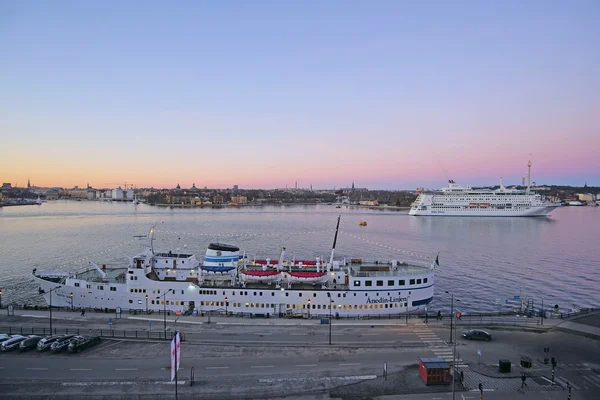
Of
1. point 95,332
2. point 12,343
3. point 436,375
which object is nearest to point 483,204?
point 436,375

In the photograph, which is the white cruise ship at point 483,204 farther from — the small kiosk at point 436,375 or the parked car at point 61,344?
the parked car at point 61,344

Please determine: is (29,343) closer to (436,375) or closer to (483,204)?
(436,375)

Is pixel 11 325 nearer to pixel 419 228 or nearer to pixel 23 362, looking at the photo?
pixel 23 362

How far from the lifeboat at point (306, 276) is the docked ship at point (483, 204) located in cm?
12938

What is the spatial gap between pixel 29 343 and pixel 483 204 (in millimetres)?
153390

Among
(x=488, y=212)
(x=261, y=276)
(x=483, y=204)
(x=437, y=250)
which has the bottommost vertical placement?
(x=437, y=250)

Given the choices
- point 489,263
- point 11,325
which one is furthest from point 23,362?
point 489,263

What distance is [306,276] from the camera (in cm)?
3256

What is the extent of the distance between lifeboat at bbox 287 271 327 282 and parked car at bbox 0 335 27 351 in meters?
17.3

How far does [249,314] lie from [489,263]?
4283 cm

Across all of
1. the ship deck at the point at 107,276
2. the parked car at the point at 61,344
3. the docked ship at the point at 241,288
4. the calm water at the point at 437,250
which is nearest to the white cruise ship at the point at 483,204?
the calm water at the point at 437,250

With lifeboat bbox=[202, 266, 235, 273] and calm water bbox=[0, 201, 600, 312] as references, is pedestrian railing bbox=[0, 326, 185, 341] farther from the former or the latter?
calm water bbox=[0, 201, 600, 312]

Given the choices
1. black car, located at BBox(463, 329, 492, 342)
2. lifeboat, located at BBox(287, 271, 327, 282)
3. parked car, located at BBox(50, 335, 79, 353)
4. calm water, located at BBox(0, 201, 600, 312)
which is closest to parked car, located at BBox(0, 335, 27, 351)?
parked car, located at BBox(50, 335, 79, 353)

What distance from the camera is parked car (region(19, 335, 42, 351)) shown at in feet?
74.1
